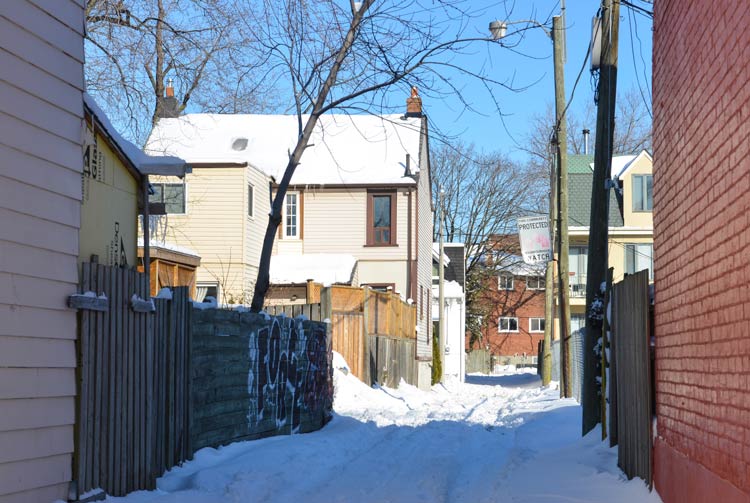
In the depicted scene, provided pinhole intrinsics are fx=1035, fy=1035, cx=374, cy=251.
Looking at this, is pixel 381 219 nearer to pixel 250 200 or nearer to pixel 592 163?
pixel 250 200

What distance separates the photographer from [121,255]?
14500 mm

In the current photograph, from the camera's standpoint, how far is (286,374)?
16.5 metres

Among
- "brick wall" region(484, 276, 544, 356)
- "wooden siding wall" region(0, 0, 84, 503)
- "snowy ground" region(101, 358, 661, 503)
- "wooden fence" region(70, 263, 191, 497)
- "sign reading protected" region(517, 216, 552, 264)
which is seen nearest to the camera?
"wooden siding wall" region(0, 0, 84, 503)

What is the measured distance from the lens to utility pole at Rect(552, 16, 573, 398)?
2292 centimetres

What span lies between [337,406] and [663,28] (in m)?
14.9

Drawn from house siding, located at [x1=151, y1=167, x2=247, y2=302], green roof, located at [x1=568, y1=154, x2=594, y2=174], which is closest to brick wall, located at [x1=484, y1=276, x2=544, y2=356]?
green roof, located at [x1=568, y1=154, x2=594, y2=174]

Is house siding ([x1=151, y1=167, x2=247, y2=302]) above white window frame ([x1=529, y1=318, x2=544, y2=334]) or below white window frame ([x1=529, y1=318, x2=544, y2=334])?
above

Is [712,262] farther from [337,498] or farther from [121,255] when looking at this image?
[121,255]

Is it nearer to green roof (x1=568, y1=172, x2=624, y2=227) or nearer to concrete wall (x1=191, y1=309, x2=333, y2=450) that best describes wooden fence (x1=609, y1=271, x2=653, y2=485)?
concrete wall (x1=191, y1=309, x2=333, y2=450)

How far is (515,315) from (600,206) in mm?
57928

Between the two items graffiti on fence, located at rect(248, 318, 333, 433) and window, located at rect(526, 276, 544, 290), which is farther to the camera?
Answer: window, located at rect(526, 276, 544, 290)

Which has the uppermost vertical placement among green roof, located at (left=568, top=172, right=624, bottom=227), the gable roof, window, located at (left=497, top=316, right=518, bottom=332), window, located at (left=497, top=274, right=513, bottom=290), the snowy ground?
the gable roof

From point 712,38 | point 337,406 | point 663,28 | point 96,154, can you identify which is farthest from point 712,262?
point 337,406

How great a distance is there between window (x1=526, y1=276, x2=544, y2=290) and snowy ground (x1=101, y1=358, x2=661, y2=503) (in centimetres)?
4702
